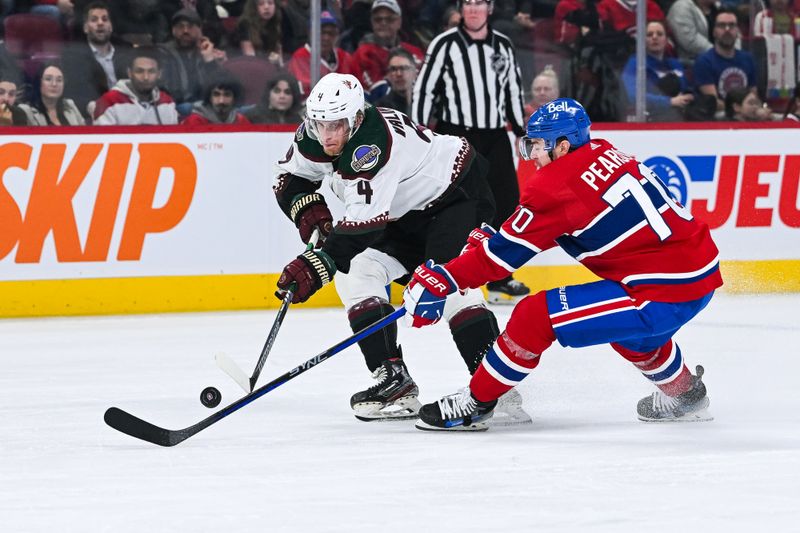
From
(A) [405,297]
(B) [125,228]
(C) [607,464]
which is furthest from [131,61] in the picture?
(C) [607,464]

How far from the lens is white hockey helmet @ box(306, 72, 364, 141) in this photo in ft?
11.8

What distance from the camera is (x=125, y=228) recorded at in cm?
609

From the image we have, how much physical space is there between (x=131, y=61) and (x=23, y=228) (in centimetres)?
86

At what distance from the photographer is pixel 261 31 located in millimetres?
6348

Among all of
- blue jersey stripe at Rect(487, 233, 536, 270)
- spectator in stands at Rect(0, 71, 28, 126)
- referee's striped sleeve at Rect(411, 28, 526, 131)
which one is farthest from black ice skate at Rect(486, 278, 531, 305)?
blue jersey stripe at Rect(487, 233, 536, 270)

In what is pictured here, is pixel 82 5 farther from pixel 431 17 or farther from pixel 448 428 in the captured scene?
pixel 448 428

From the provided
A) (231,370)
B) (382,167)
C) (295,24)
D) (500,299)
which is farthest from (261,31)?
(231,370)

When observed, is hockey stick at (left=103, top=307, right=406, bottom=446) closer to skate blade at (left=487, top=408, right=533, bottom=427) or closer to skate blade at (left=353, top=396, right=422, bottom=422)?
skate blade at (left=353, top=396, right=422, bottom=422)

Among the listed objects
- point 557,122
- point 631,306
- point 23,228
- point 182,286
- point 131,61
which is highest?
point 557,122

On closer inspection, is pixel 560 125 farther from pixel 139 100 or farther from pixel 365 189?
pixel 139 100

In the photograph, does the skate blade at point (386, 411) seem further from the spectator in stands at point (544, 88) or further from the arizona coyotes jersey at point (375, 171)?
the spectator in stands at point (544, 88)

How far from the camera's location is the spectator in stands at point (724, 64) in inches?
274

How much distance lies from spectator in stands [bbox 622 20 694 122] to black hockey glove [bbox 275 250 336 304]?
3.47 metres

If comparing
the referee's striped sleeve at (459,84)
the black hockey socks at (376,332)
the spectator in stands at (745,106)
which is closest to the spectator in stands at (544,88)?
the referee's striped sleeve at (459,84)
